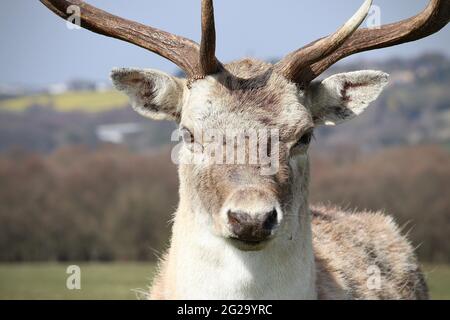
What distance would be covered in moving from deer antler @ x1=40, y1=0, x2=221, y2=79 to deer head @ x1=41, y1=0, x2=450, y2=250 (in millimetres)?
10

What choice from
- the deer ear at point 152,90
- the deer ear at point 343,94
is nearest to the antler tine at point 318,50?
the deer ear at point 343,94

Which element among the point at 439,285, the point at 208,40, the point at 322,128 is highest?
the point at 322,128

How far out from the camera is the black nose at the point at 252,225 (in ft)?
23.0

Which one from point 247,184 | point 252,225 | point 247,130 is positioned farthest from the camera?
point 247,130

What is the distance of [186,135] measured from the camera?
823 centimetres

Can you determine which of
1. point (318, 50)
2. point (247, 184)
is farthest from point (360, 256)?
point (247, 184)

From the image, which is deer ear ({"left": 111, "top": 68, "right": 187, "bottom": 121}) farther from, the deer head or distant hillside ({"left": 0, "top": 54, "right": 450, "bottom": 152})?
distant hillside ({"left": 0, "top": 54, "right": 450, "bottom": 152})

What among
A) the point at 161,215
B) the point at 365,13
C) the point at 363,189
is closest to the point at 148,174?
the point at 161,215

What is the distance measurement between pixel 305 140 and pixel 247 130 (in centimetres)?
76

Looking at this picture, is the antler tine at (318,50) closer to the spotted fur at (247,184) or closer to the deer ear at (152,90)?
the spotted fur at (247,184)

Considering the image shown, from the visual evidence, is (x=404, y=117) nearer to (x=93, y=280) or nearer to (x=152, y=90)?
(x=93, y=280)

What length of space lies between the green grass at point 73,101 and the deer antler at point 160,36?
85.7 m

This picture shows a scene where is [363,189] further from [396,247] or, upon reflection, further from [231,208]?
[231,208]
